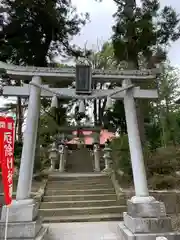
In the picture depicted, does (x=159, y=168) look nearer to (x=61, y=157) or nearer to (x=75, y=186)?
(x=75, y=186)

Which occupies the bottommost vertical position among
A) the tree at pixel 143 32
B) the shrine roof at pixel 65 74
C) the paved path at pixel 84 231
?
the paved path at pixel 84 231

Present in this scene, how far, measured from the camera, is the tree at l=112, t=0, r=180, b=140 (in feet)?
28.9

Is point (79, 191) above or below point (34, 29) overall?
below

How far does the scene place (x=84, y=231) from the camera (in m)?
6.06

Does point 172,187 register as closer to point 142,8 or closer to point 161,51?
point 161,51

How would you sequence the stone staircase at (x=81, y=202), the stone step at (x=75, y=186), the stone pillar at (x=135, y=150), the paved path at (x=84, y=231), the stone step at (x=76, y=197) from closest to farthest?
the stone pillar at (x=135, y=150)
the paved path at (x=84, y=231)
the stone staircase at (x=81, y=202)
the stone step at (x=76, y=197)
the stone step at (x=75, y=186)

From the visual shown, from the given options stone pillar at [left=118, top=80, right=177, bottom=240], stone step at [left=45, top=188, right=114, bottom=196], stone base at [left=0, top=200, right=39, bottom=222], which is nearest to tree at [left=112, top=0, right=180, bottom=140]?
stone step at [left=45, top=188, right=114, bottom=196]

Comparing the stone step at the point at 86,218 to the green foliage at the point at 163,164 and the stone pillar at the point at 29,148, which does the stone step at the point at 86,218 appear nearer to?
the green foliage at the point at 163,164

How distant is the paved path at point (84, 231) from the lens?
5.65 m

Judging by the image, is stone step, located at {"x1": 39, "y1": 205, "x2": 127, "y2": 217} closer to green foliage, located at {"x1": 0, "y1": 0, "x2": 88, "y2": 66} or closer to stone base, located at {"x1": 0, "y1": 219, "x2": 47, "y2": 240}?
stone base, located at {"x1": 0, "y1": 219, "x2": 47, "y2": 240}

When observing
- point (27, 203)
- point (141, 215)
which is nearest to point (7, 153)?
point (27, 203)

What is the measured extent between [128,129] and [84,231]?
265 centimetres

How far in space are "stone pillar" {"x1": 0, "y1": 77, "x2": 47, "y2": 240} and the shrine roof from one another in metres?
0.22

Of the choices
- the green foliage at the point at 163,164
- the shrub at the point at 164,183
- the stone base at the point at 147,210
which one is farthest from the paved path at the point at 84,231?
the green foliage at the point at 163,164
